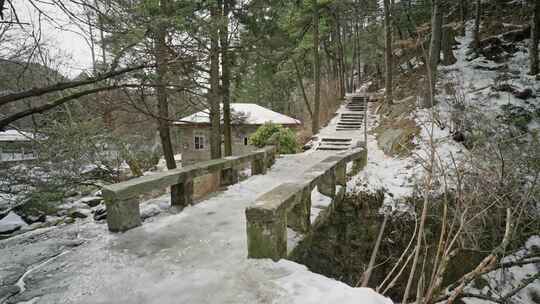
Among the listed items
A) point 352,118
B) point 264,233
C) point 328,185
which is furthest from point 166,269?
point 352,118

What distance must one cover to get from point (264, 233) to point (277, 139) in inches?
371

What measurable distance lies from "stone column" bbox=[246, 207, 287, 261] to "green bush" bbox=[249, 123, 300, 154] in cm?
904

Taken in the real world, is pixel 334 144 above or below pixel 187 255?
above

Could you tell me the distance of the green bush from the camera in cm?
1218

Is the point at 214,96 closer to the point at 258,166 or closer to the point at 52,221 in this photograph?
the point at 258,166

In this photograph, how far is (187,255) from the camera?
10.7 feet

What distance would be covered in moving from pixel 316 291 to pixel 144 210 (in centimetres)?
347

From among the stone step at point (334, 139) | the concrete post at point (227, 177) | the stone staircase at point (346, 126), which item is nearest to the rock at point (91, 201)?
the concrete post at point (227, 177)

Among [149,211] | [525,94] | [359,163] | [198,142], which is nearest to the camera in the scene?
[149,211]

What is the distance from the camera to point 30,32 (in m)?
4.21

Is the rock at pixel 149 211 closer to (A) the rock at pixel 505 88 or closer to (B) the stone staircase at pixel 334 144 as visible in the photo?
(B) the stone staircase at pixel 334 144

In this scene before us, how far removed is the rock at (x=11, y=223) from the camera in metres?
6.86

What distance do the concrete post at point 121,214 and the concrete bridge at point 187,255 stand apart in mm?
13

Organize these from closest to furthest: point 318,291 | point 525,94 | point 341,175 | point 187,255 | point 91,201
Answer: point 318,291 < point 187,255 < point 341,175 < point 525,94 < point 91,201
